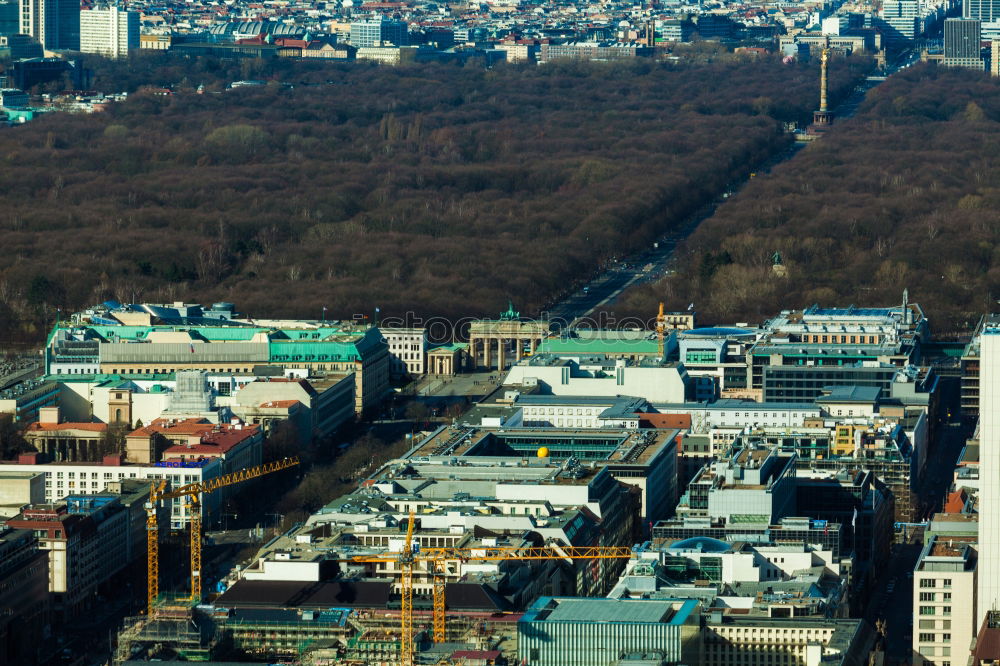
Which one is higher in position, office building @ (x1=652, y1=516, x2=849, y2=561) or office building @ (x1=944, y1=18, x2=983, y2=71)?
office building @ (x1=944, y1=18, x2=983, y2=71)

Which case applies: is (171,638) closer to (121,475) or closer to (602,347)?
(121,475)

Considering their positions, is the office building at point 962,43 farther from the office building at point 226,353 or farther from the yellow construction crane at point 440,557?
the yellow construction crane at point 440,557

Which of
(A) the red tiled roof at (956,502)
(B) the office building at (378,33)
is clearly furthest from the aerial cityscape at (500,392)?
(B) the office building at (378,33)

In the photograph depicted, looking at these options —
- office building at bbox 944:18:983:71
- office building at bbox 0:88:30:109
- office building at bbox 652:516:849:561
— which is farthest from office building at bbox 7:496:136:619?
office building at bbox 944:18:983:71

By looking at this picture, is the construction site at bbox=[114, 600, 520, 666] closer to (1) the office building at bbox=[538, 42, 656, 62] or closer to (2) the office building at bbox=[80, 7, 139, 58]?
(1) the office building at bbox=[538, 42, 656, 62]

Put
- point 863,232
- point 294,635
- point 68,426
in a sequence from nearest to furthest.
→ point 294,635
point 68,426
point 863,232

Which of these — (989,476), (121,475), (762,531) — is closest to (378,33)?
(121,475)
